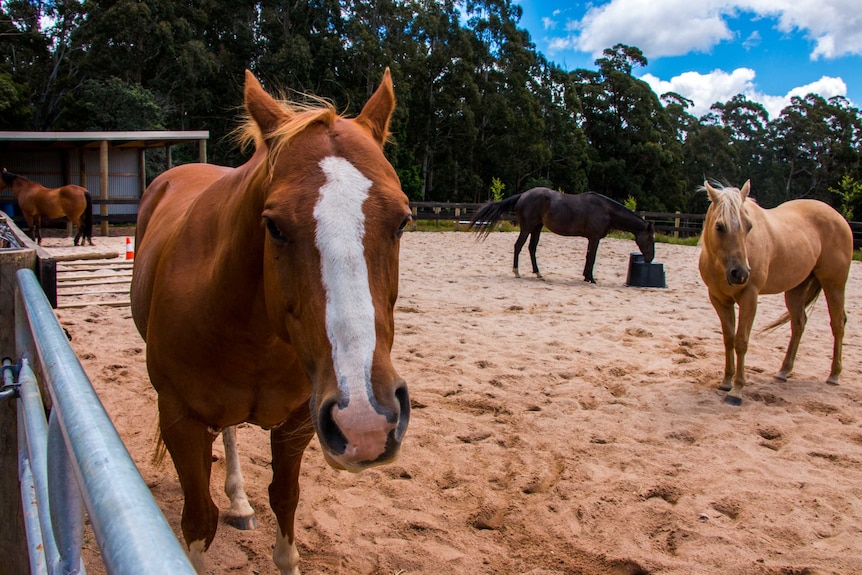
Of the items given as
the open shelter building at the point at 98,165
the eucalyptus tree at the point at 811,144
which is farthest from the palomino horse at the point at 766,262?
the eucalyptus tree at the point at 811,144

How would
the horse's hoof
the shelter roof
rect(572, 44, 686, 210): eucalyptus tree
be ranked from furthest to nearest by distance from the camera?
rect(572, 44, 686, 210): eucalyptus tree
the shelter roof
the horse's hoof

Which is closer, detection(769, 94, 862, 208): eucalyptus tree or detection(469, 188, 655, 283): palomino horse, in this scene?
detection(469, 188, 655, 283): palomino horse

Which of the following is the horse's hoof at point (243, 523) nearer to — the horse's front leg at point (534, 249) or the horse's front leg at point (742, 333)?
the horse's front leg at point (742, 333)

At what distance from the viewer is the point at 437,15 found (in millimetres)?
36469

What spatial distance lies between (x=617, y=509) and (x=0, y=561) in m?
2.51

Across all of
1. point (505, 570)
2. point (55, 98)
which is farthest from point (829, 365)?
point (55, 98)

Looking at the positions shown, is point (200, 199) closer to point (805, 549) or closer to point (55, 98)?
point (805, 549)

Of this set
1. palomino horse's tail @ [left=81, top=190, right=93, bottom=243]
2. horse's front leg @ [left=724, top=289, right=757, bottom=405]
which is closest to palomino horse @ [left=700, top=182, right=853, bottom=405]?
horse's front leg @ [left=724, top=289, right=757, bottom=405]

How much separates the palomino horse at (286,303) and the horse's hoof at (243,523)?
464mm

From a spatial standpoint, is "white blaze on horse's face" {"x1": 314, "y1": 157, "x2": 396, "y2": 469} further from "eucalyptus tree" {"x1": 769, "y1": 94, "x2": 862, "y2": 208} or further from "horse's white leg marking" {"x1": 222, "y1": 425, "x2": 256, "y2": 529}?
"eucalyptus tree" {"x1": 769, "y1": 94, "x2": 862, "y2": 208}

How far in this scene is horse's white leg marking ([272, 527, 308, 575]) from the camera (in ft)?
7.82

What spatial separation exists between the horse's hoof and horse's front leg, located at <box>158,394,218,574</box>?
1.80 feet

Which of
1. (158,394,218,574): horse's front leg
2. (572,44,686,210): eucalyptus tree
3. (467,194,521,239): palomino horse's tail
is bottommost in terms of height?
(158,394,218,574): horse's front leg

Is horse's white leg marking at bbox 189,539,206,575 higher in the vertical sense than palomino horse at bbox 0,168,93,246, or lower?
lower
